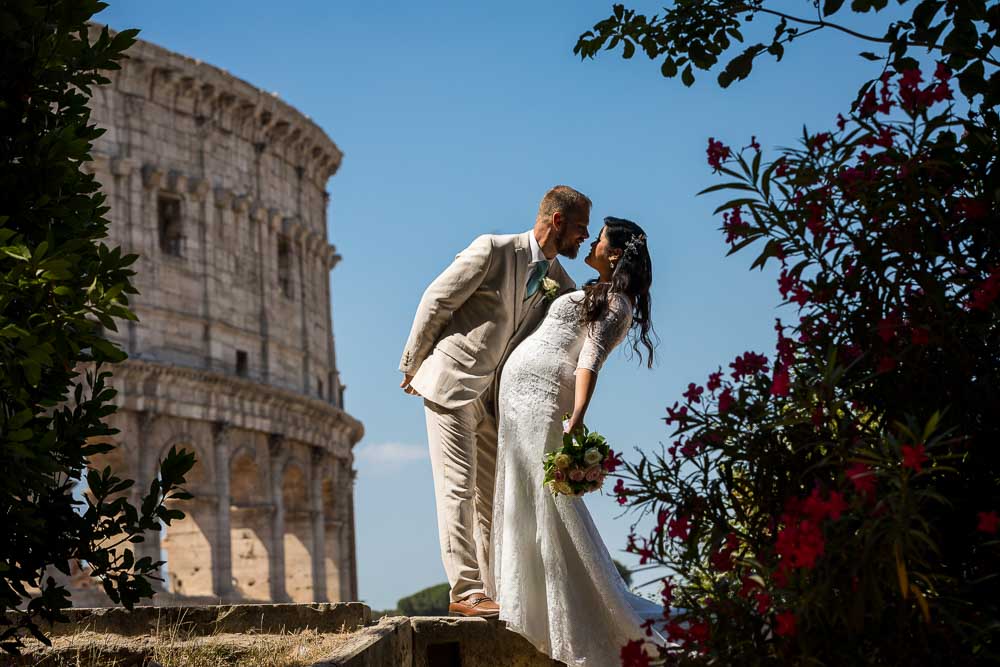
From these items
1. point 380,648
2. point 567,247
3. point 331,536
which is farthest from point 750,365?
point 331,536

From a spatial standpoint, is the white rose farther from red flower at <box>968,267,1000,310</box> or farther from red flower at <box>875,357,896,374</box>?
red flower at <box>968,267,1000,310</box>

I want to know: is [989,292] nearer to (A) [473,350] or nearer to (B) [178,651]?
(A) [473,350]

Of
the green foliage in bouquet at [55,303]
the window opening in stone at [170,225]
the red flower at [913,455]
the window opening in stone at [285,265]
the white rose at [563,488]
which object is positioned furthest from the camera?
the window opening in stone at [285,265]

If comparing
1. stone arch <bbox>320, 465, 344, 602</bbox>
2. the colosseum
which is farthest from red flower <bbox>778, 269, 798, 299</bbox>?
stone arch <bbox>320, 465, 344, 602</bbox>

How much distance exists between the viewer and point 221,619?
7031 mm

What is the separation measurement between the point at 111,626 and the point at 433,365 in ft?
Answer: 6.04

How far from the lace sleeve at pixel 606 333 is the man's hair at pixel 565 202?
2.31 feet

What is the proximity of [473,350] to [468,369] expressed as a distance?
0.29 ft

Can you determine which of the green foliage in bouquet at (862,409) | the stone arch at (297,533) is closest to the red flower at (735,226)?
the green foliage in bouquet at (862,409)

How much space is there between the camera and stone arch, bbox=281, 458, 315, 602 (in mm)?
40719

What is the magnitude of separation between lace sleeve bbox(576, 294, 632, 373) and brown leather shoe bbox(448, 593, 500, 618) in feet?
3.63

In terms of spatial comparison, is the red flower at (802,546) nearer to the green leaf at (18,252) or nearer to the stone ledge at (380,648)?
the stone ledge at (380,648)

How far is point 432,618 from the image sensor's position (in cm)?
647

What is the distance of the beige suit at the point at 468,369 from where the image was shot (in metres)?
6.76
